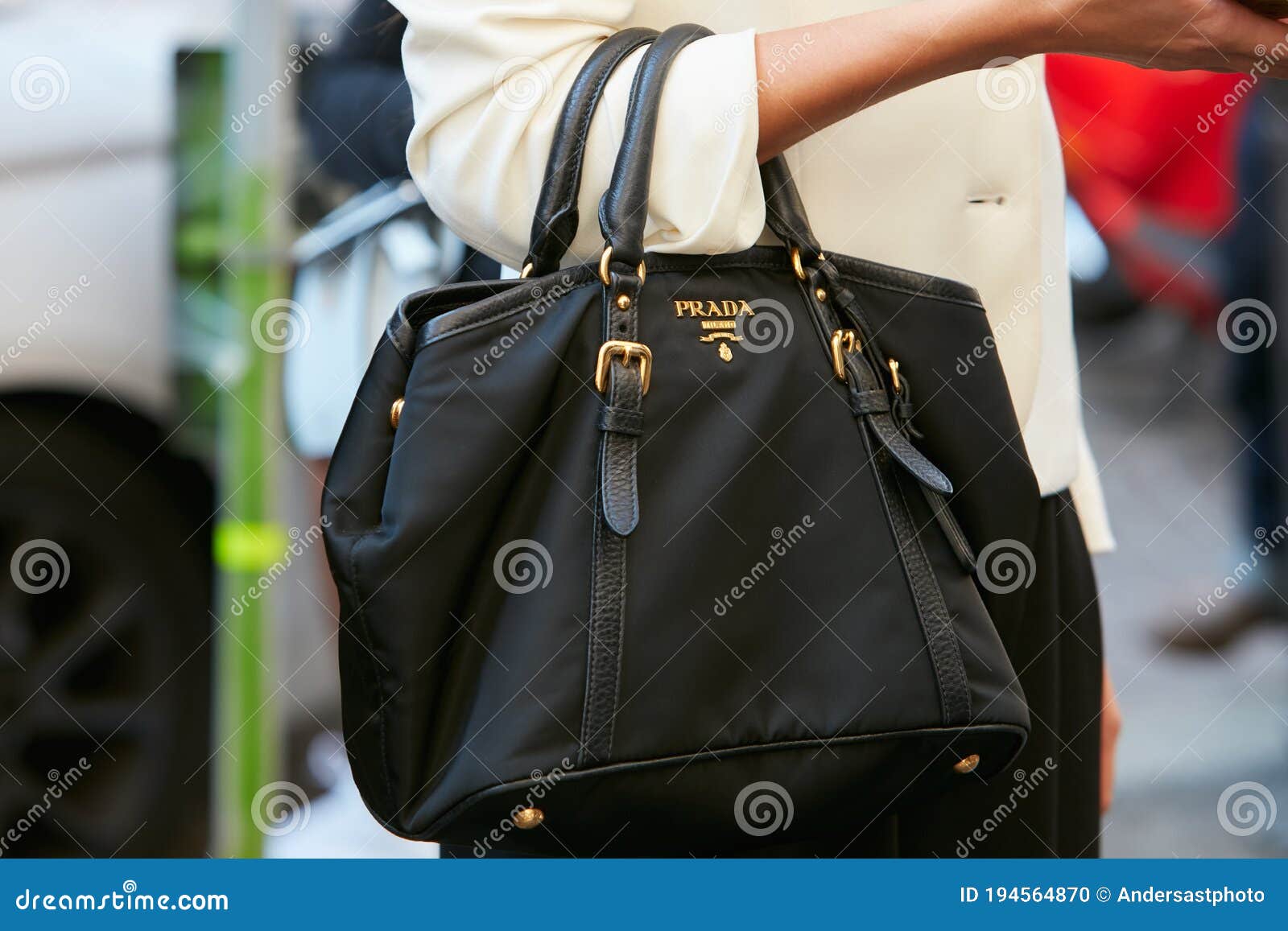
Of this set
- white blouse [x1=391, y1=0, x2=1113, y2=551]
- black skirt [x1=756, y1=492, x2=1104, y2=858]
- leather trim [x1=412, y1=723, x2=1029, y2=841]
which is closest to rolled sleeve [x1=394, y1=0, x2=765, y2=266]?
white blouse [x1=391, y1=0, x2=1113, y2=551]

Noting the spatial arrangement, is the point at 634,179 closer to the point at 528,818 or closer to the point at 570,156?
the point at 570,156

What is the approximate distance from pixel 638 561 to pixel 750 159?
310 millimetres

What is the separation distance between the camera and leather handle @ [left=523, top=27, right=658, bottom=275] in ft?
3.14

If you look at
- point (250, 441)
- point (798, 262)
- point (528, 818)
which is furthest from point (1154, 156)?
point (528, 818)

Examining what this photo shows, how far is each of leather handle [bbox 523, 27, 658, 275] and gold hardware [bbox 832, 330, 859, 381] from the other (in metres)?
0.22

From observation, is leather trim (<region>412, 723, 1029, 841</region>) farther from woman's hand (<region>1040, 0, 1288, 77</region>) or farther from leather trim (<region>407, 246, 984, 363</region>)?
woman's hand (<region>1040, 0, 1288, 77</region>)

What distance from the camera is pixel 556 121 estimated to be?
966 millimetres

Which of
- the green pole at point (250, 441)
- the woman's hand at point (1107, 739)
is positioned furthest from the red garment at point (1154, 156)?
the woman's hand at point (1107, 739)

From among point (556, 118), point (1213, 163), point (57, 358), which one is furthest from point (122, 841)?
point (1213, 163)

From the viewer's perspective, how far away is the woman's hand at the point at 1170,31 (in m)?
0.97

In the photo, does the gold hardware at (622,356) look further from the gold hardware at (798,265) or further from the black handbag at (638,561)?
the gold hardware at (798,265)

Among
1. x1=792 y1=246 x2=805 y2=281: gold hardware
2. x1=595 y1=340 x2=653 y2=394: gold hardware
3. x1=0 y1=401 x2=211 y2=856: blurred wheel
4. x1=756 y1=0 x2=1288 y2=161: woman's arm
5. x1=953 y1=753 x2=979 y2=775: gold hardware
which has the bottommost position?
x1=0 y1=401 x2=211 y2=856: blurred wheel

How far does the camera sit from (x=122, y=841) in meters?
2.25

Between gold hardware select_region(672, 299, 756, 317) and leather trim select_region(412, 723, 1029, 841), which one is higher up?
gold hardware select_region(672, 299, 756, 317)
